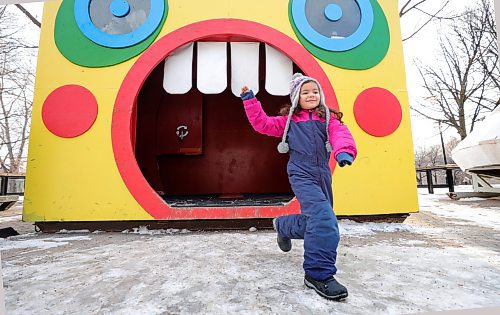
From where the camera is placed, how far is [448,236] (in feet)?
8.06

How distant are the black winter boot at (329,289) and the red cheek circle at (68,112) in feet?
7.82

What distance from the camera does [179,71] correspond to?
3.07 metres

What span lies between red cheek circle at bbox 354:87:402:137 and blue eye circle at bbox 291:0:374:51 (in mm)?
527

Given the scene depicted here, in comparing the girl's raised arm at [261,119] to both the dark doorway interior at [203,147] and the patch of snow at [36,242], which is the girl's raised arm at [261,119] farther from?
the dark doorway interior at [203,147]

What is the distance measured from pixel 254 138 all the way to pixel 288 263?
340 cm

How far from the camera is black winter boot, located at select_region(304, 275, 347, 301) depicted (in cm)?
121

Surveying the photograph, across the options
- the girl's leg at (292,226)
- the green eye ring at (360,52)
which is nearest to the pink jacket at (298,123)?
the girl's leg at (292,226)

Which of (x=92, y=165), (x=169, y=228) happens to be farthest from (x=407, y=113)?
(x=92, y=165)

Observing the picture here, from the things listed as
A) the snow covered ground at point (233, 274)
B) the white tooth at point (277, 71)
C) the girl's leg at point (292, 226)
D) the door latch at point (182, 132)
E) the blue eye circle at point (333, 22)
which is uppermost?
the blue eye circle at point (333, 22)

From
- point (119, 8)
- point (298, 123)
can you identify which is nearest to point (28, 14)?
point (119, 8)

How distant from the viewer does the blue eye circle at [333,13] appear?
2.94 metres

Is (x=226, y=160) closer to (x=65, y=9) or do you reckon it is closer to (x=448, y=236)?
(x=65, y=9)

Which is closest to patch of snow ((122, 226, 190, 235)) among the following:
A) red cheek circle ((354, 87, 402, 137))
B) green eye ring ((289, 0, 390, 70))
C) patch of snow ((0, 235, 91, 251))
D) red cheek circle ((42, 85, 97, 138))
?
patch of snow ((0, 235, 91, 251))

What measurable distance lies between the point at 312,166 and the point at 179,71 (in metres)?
2.05
